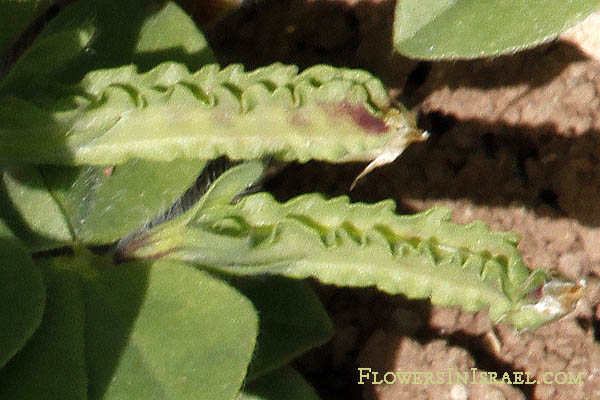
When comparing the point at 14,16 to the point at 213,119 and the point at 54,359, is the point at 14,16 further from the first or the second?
the point at 54,359

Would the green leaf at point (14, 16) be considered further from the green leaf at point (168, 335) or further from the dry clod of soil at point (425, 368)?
the dry clod of soil at point (425, 368)

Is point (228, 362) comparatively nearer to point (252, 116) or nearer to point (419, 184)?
point (252, 116)

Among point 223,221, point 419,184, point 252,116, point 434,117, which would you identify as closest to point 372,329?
point 419,184

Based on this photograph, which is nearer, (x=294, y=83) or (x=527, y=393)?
(x=294, y=83)

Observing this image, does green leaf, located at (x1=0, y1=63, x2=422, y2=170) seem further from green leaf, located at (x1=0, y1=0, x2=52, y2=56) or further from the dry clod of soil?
the dry clod of soil

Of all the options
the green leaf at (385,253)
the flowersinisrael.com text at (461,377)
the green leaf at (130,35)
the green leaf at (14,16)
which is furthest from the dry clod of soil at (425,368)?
the green leaf at (14,16)

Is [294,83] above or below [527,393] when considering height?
above

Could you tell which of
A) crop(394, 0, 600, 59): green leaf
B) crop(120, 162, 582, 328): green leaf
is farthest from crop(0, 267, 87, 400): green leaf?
crop(394, 0, 600, 59): green leaf
